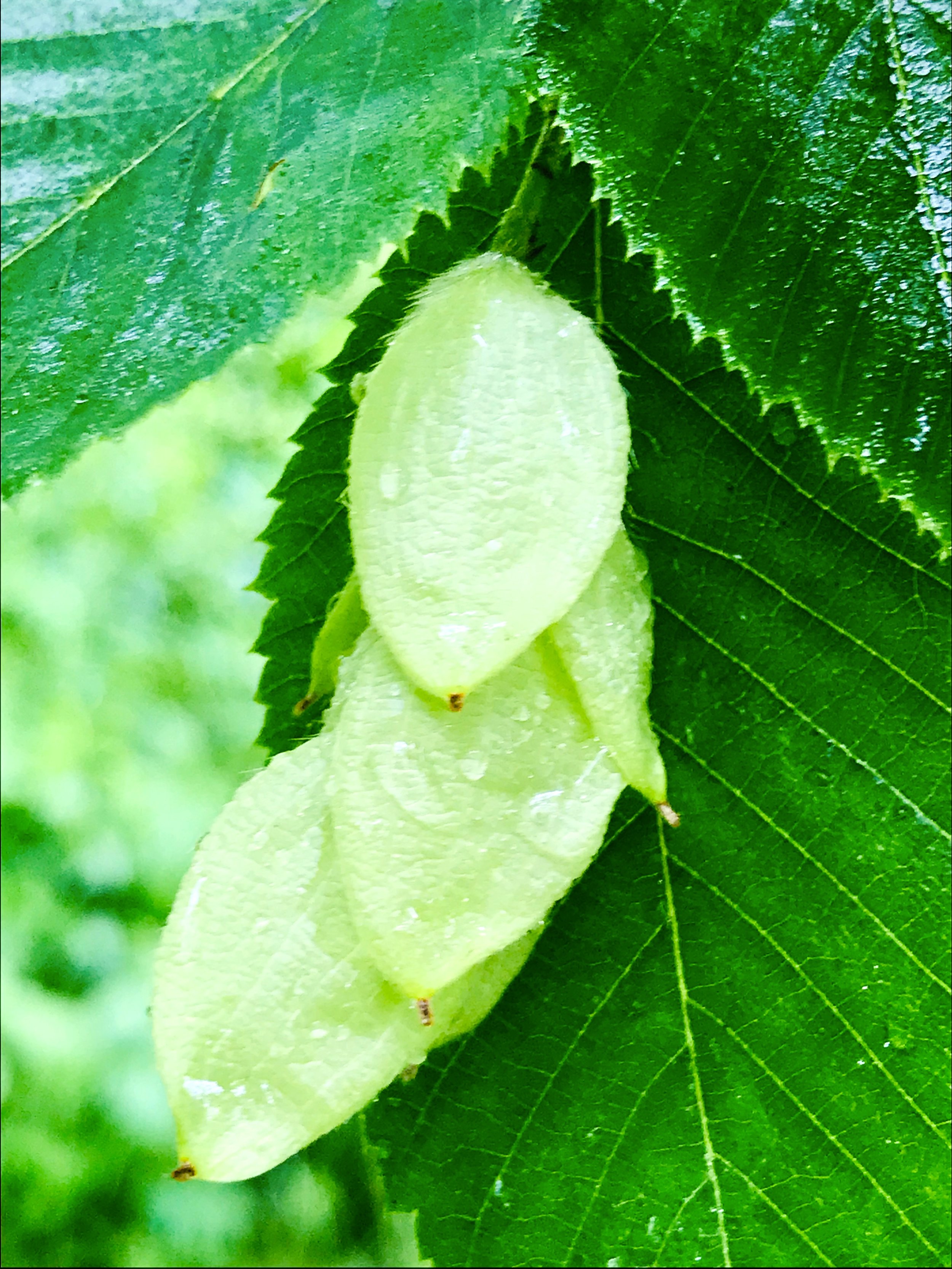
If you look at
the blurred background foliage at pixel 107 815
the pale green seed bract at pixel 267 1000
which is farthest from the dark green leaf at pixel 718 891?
the blurred background foliage at pixel 107 815

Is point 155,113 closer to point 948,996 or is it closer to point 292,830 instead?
point 292,830

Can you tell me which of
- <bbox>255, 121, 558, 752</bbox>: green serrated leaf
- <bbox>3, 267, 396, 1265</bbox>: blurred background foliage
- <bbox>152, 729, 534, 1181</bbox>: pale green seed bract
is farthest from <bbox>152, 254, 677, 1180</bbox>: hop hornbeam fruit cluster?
<bbox>3, 267, 396, 1265</bbox>: blurred background foliage

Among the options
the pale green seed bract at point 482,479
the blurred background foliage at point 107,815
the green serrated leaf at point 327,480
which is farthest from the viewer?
the blurred background foliage at point 107,815

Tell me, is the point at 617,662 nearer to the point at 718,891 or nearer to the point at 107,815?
the point at 718,891

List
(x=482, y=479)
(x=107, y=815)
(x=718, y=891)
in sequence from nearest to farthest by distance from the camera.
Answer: (x=482, y=479) → (x=718, y=891) → (x=107, y=815)

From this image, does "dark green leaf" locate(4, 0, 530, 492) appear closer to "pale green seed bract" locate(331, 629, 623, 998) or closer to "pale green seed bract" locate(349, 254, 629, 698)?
"pale green seed bract" locate(349, 254, 629, 698)

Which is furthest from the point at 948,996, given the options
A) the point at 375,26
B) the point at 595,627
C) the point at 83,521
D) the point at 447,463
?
the point at 83,521

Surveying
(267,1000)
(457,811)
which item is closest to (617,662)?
(457,811)

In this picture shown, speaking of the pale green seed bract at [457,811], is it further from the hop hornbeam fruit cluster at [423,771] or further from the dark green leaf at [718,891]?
the dark green leaf at [718,891]
